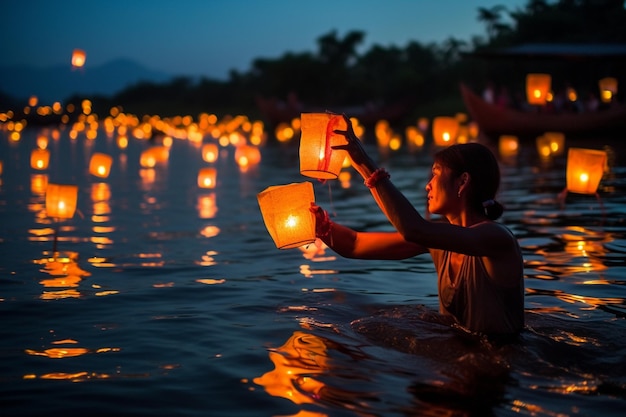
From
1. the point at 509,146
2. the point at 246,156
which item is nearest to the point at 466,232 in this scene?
the point at 246,156

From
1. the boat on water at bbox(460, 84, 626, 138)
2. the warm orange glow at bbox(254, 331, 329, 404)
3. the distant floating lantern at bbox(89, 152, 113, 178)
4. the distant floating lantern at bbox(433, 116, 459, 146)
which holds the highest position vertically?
the boat on water at bbox(460, 84, 626, 138)

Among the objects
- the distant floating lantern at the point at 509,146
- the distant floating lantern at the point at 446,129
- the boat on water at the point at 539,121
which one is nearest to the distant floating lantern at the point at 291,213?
the distant floating lantern at the point at 446,129

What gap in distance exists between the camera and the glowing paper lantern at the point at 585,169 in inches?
410

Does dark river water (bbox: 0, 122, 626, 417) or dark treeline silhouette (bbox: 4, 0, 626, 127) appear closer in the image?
dark river water (bbox: 0, 122, 626, 417)

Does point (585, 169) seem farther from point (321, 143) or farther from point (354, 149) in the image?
point (354, 149)

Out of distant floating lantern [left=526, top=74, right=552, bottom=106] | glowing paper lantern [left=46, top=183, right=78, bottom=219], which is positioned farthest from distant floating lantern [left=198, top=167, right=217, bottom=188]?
distant floating lantern [left=526, top=74, right=552, bottom=106]

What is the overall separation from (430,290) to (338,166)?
1940 millimetres

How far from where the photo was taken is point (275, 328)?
554 cm

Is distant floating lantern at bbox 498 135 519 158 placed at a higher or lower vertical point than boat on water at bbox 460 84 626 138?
lower

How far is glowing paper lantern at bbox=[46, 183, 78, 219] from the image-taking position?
9.98 meters

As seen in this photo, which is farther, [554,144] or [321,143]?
[554,144]

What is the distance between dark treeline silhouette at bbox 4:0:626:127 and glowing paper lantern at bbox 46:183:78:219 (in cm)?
1987

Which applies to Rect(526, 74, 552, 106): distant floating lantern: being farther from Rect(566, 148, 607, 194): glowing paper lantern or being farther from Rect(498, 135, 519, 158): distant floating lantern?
Rect(566, 148, 607, 194): glowing paper lantern

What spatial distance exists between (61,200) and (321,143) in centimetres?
570
